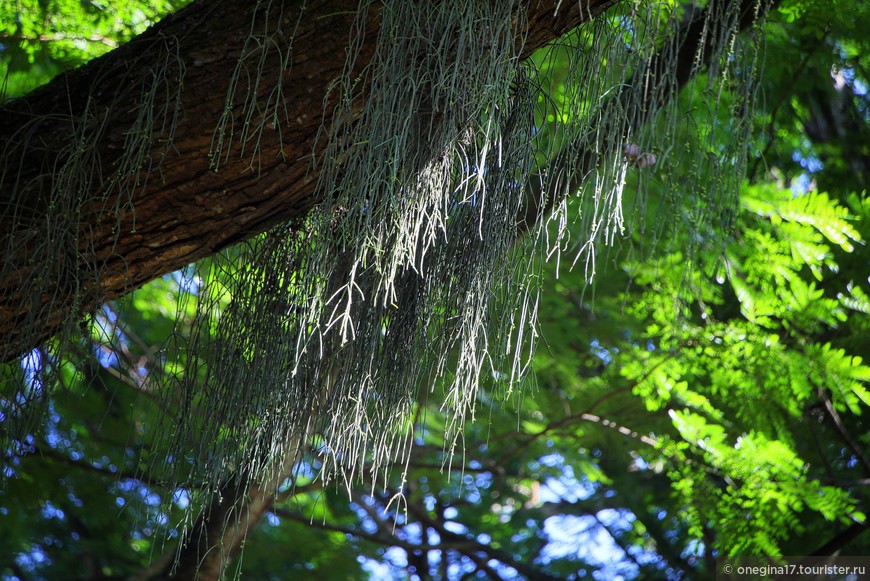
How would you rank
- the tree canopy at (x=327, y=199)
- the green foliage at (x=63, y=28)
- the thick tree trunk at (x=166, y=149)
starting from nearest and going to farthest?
the tree canopy at (x=327, y=199), the thick tree trunk at (x=166, y=149), the green foliage at (x=63, y=28)

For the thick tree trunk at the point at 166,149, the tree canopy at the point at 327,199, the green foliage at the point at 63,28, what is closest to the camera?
the tree canopy at the point at 327,199

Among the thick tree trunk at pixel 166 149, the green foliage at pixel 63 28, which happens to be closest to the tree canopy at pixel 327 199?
the thick tree trunk at pixel 166 149

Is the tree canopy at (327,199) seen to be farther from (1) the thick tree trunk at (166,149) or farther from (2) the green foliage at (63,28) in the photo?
(2) the green foliage at (63,28)

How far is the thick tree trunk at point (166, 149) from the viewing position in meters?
1.52

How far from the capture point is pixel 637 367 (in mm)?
3471

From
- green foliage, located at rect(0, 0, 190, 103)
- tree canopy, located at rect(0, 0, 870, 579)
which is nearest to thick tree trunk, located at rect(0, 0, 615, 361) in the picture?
tree canopy, located at rect(0, 0, 870, 579)

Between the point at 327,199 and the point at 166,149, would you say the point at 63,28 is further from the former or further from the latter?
the point at 327,199

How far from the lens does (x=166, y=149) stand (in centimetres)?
156

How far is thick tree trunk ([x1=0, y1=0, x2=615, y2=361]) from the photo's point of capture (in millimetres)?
1516

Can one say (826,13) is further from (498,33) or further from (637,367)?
(498,33)

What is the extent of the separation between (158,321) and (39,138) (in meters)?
2.90

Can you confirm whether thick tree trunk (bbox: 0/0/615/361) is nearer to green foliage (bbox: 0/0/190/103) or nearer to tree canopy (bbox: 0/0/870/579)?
tree canopy (bbox: 0/0/870/579)

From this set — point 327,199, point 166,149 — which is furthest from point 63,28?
point 327,199

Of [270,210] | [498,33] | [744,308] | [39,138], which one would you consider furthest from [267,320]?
[744,308]
